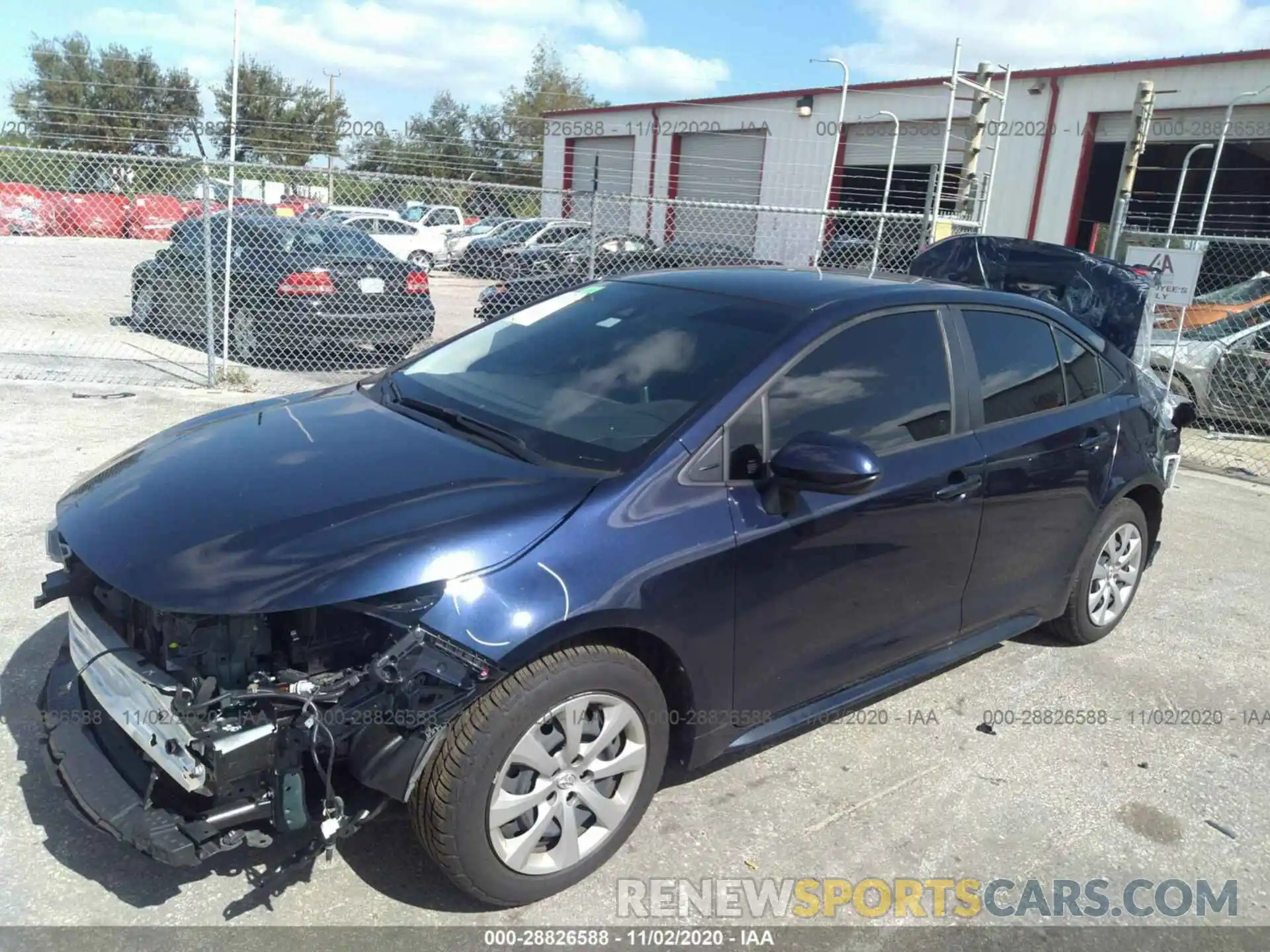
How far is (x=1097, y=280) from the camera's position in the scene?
18.9ft

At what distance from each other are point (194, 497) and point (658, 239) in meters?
26.3

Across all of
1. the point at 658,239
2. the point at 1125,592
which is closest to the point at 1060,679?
the point at 1125,592

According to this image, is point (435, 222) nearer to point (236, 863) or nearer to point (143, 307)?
point (143, 307)

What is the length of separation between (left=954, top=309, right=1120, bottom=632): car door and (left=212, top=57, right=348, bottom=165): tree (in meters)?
39.3

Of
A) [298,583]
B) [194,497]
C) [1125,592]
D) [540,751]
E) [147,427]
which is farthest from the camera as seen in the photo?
[147,427]

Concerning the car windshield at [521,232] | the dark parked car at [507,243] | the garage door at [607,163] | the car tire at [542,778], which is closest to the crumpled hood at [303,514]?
the car tire at [542,778]

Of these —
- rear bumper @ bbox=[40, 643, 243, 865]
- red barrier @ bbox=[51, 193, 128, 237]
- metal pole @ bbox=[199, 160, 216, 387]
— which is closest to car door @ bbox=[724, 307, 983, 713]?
rear bumper @ bbox=[40, 643, 243, 865]

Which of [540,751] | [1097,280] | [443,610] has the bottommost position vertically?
[540,751]

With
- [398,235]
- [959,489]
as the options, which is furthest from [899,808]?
[398,235]

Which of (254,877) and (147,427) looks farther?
(147,427)

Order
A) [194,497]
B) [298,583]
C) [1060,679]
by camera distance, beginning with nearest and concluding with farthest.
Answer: [298,583] < [194,497] < [1060,679]

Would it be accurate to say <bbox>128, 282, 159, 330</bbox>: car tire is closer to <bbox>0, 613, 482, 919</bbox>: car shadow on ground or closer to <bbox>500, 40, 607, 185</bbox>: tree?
<bbox>0, 613, 482, 919</bbox>: car shadow on ground

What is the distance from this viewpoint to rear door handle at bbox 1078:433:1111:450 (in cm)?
411

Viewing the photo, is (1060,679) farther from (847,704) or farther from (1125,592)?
(847,704)
